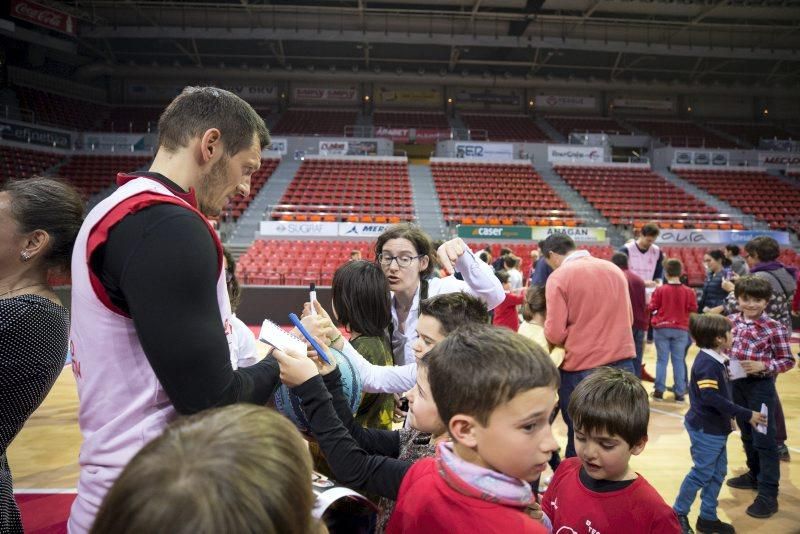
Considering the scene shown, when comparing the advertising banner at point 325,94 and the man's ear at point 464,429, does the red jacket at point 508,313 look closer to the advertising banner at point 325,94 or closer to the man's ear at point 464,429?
the man's ear at point 464,429

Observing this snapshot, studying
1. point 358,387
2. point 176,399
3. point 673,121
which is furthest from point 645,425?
point 673,121

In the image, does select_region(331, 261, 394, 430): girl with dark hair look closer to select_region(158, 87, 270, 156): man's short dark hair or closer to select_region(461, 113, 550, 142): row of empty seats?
select_region(158, 87, 270, 156): man's short dark hair

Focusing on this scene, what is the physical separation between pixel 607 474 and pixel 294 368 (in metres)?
1.19

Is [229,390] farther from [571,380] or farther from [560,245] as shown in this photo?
[560,245]

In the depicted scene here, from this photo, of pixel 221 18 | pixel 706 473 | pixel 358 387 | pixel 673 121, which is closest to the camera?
pixel 358 387

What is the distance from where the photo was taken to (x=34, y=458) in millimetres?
3783

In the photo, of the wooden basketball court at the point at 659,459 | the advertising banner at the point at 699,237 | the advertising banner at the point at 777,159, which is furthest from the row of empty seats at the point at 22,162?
the advertising banner at the point at 777,159

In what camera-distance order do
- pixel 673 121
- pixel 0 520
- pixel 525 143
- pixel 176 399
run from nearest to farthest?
pixel 176 399, pixel 0 520, pixel 525 143, pixel 673 121

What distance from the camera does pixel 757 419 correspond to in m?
2.83

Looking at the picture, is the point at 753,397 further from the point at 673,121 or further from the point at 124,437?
the point at 673,121

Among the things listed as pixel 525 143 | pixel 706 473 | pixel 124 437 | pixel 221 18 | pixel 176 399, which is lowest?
pixel 706 473

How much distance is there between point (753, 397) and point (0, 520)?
374cm

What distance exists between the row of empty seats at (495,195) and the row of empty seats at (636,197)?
133 centimetres

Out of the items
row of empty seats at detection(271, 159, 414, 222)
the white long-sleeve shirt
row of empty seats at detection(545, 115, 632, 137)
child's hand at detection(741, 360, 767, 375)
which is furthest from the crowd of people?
row of empty seats at detection(545, 115, 632, 137)
